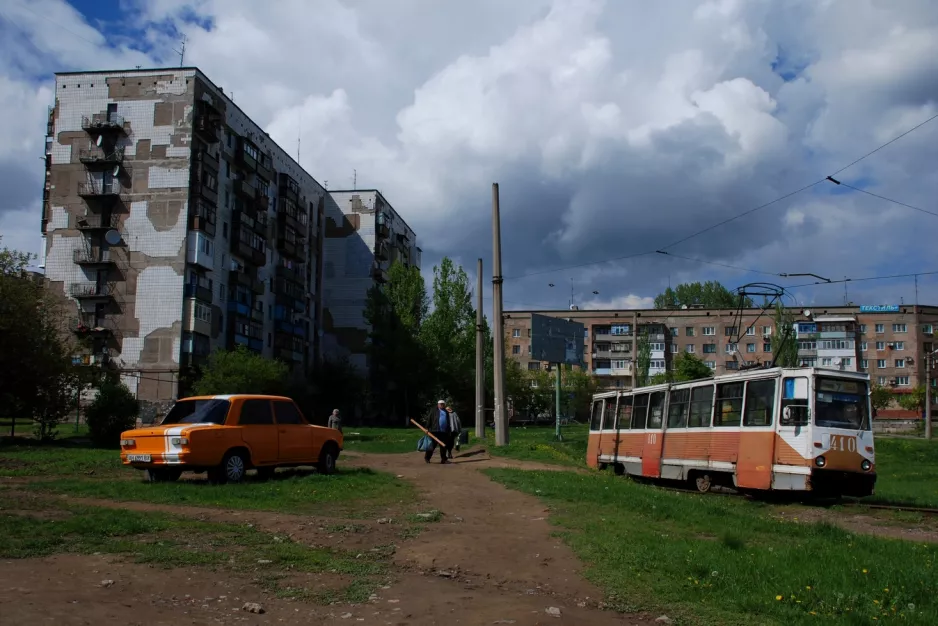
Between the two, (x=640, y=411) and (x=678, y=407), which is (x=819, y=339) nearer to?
(x=640, y=411)

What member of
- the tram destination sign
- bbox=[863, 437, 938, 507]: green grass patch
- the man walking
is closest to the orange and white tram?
bbox=[863, 437, 938, 507]: green grass patch

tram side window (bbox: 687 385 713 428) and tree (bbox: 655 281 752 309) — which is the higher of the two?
tree (bbox: 655 281 752 309)

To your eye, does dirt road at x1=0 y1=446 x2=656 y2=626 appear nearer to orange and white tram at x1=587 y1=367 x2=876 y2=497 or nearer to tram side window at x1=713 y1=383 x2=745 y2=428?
orange and white tram at x1=587 y1=367 x2=876 y2=497

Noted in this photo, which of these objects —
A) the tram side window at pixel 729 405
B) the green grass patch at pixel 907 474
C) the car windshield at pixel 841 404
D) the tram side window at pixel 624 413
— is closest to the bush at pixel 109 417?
the tram side window at pixel 624 413

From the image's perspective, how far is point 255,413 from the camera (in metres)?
15.3

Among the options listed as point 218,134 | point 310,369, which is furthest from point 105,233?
point 310,369

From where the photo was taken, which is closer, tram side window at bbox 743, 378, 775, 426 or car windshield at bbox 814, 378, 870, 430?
car windshield at bbox 814, 378, 870, 430

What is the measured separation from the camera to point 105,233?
171 ft

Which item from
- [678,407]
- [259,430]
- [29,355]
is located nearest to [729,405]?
[678,407]

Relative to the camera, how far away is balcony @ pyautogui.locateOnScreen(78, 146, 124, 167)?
5200 centimetres

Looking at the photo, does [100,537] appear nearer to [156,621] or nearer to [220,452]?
[156,621]

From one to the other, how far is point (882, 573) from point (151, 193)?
52211 millimetres

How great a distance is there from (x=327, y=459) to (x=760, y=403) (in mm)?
9415

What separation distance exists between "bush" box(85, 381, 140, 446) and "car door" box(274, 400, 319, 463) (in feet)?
50.1
